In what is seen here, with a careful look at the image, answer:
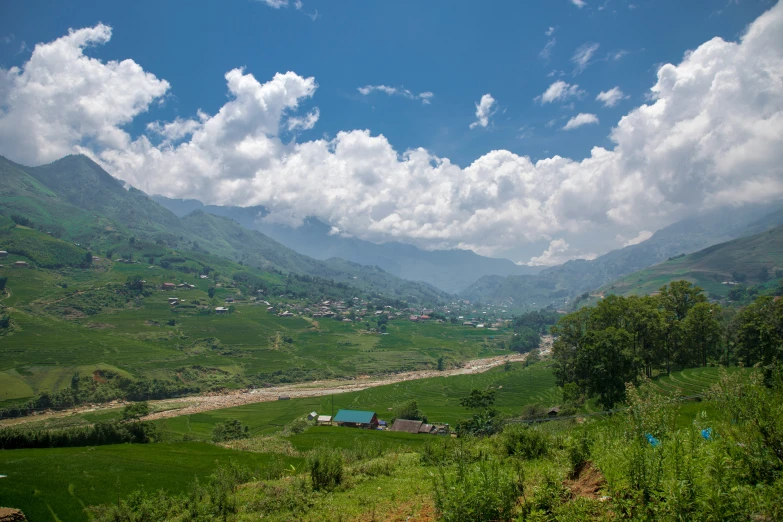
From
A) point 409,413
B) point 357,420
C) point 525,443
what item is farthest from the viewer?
point 409,413

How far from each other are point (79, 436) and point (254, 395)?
54.9 metres

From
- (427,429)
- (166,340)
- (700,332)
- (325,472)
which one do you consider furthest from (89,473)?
(166,340)

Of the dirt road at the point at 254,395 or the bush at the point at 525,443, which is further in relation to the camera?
the dirt road at the point at 254,395

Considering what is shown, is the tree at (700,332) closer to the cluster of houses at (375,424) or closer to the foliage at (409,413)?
the cluster of houses at (375,424)

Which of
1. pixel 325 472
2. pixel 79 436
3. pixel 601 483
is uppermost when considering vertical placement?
pixel 601 483

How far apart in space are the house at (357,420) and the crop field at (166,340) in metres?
41.1

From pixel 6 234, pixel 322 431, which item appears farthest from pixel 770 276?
pixel 6 234

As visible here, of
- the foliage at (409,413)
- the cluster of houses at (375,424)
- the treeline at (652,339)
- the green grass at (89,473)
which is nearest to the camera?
the green grass at (89,473)

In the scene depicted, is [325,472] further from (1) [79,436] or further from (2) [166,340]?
(2) [166,340]

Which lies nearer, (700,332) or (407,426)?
(700,332)

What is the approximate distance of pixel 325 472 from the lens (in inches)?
487

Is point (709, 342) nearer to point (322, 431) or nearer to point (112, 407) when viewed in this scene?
point (322, 431)

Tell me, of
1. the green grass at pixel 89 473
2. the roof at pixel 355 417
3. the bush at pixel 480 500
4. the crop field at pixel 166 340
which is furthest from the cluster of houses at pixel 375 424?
the crop field at pixel 166 340

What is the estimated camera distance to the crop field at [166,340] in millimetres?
72750
